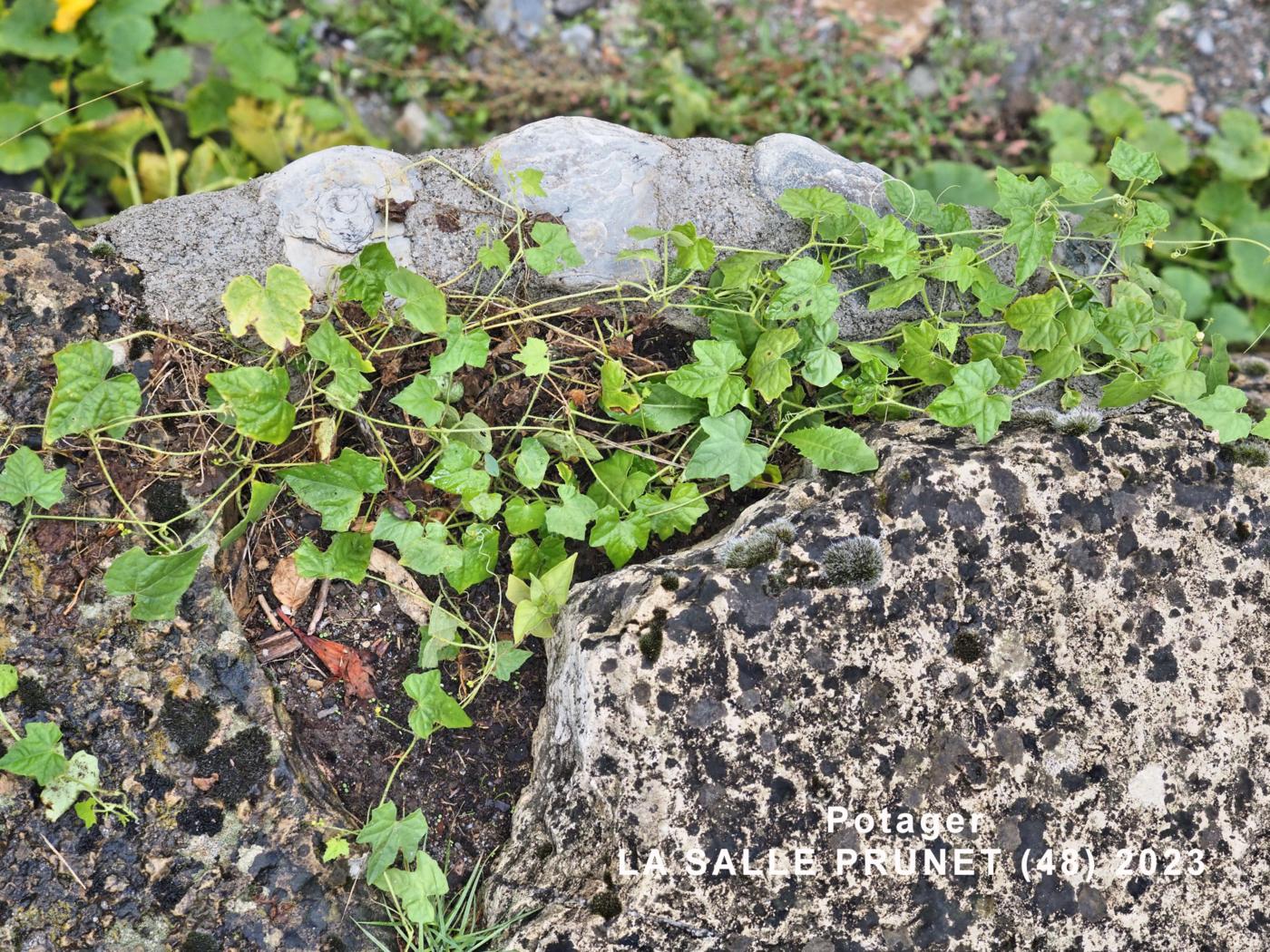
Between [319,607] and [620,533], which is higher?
[620,533]

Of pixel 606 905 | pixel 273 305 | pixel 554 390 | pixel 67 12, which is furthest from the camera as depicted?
pixel 67 12

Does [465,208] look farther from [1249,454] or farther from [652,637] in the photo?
[1249,454]

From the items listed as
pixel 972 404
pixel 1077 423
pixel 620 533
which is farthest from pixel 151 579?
pixel 1077 423

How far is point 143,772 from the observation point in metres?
2.13

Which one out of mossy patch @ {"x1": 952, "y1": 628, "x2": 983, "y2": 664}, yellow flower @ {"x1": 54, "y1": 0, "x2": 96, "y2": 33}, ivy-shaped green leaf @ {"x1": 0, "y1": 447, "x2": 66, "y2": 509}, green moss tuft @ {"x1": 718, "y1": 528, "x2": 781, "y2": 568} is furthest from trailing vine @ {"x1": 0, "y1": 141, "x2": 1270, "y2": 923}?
yellow flower @ {"x1": 54, "y1": 0, "x2": 96, "y2": 33}

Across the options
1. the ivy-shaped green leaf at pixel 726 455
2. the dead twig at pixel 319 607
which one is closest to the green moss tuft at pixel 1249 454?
the ivy-shaped green leaf at pixel 726 455

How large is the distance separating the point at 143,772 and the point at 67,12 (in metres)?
2.95

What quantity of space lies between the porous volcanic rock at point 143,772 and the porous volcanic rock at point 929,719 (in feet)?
1.66

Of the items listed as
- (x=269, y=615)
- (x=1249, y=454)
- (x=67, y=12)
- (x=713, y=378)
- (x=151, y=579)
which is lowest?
(x=269, y=615)

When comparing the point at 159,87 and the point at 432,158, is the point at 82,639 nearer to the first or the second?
the point at 432,158

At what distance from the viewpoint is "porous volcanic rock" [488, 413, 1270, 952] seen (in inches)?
79.1

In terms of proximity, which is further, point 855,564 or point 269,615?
point 269,615

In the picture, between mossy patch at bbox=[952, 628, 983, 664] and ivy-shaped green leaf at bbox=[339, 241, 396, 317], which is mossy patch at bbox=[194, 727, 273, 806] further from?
mossy patch at bbox=[952, 628, 983, 664]

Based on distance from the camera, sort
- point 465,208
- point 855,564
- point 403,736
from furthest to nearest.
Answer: point 465,208
point 403,736
point 855,564
